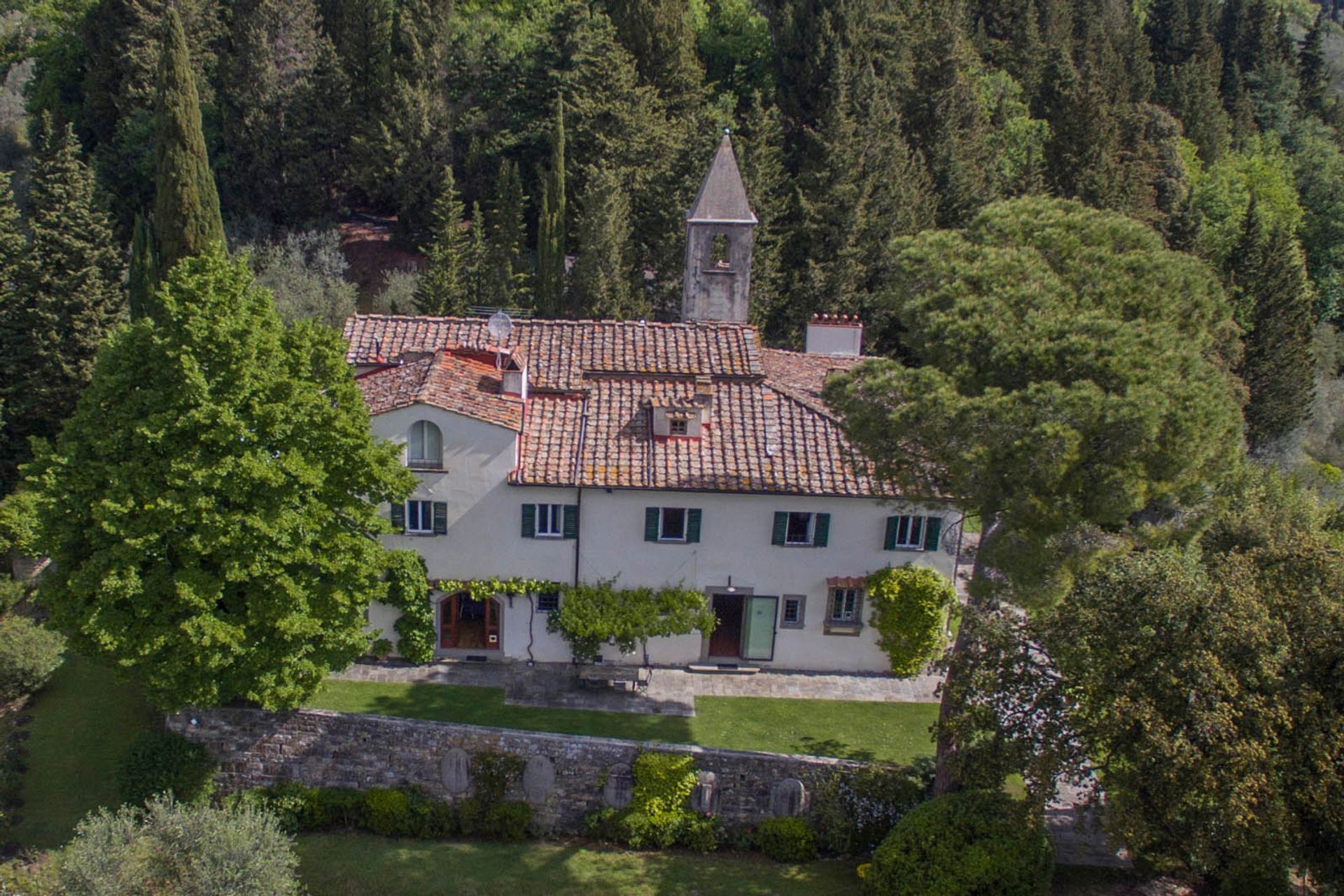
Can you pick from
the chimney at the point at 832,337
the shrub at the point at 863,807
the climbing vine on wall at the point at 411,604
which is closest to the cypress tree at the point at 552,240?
the chimney at the point at 832,337

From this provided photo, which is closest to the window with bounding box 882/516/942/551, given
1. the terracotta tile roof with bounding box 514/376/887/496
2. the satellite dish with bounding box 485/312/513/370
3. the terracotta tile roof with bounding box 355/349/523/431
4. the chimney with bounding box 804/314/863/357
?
the terracotta tile roof with bounding box 514/376/887/496

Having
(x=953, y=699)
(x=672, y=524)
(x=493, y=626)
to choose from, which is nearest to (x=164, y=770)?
(x=493, y=626)

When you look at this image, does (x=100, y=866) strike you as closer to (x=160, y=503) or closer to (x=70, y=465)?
(x=160, y=503)

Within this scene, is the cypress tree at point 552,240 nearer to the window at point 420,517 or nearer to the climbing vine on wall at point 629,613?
the window at point 420,517

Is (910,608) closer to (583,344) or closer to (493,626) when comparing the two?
(493,626)

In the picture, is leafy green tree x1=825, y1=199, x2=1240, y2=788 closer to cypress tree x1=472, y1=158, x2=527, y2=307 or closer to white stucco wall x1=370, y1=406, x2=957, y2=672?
white stucco wall x1=370, y1=406, x2=957, y2=672

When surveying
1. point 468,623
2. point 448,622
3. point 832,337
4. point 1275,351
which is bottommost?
point 468,623
